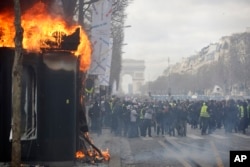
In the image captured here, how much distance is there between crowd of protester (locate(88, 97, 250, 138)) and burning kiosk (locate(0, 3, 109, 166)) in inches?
450

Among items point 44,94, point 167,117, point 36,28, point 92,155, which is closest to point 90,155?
point 92,155

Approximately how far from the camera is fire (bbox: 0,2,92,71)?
44.0ft

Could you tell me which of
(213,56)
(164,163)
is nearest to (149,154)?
(164,163)

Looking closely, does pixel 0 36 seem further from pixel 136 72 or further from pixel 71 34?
pixel 136 72

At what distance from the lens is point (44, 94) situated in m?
13.2

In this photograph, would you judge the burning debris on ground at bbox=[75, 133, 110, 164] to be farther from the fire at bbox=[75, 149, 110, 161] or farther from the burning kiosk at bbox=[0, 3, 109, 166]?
the burning kiosk at bbox=[0, 3, 109, 166]

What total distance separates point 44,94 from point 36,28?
1.96 m

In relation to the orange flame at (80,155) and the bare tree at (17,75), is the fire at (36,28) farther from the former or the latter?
the orange flame at (80,155)

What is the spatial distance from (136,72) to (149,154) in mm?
140599

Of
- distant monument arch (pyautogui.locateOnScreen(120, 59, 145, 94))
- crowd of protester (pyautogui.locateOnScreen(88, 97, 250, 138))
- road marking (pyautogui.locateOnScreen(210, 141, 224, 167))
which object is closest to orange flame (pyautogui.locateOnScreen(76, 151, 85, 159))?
road marking (pyautogui.locateOnScreen(210, 141, 224, 167))

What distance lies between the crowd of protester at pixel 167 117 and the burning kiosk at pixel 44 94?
11424 millimetres

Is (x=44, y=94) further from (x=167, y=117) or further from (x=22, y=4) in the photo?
(x=167, y=117)

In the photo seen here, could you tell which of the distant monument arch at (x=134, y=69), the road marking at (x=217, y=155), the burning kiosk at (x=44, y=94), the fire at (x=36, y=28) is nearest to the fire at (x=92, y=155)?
the burning kiosk at (x=44, y=94)

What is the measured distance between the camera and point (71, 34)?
44.2ft
